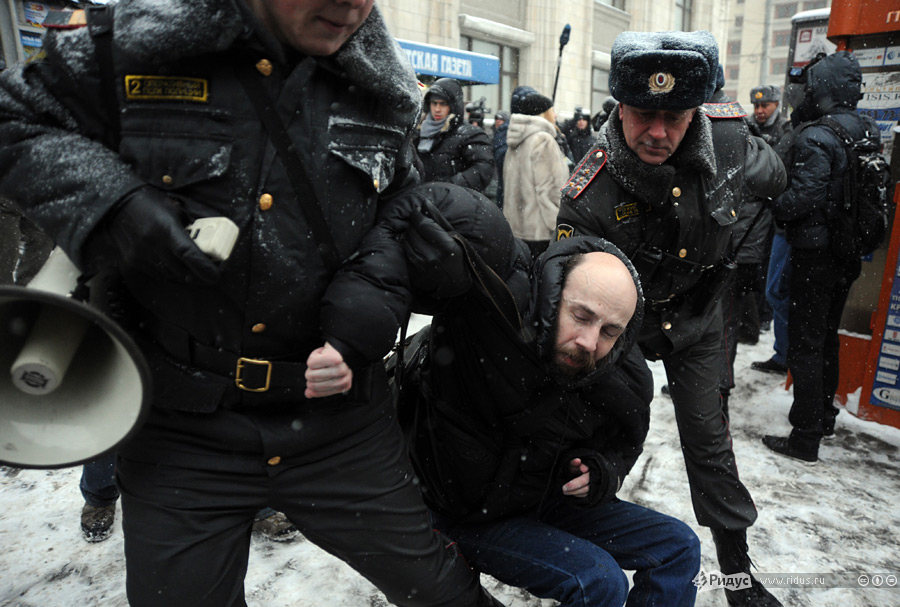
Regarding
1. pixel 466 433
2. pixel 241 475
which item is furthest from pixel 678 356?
pixel 241 475

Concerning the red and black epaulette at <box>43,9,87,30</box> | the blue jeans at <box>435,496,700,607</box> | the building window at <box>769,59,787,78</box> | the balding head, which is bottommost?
the blue jeans at <box>435,496,700,607</box>

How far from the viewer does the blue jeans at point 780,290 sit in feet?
15.4

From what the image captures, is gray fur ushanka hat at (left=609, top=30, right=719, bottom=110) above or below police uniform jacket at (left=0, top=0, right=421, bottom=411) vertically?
above

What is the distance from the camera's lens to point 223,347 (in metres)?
1.42

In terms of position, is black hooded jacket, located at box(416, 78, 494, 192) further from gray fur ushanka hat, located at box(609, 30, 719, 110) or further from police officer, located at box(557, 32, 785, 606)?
gray fur ushanka hat, located at box(609, 30, 719, 110)

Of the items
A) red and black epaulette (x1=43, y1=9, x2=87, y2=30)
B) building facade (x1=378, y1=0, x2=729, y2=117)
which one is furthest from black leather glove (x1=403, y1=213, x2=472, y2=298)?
building facade (x1=378, y1=0, x2=729, y2=117)

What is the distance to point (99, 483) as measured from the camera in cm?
277

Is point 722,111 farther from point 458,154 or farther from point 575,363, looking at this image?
point 458,154

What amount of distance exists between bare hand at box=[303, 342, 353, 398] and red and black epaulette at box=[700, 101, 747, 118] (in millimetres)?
2007

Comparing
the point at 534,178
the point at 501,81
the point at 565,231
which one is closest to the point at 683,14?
the point at 501,81

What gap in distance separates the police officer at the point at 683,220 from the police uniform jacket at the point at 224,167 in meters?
1.12

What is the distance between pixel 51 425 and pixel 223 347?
0.39 meters

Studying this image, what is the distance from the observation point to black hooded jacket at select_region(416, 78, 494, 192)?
555 cm

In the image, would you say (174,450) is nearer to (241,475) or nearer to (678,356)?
(241,475)
